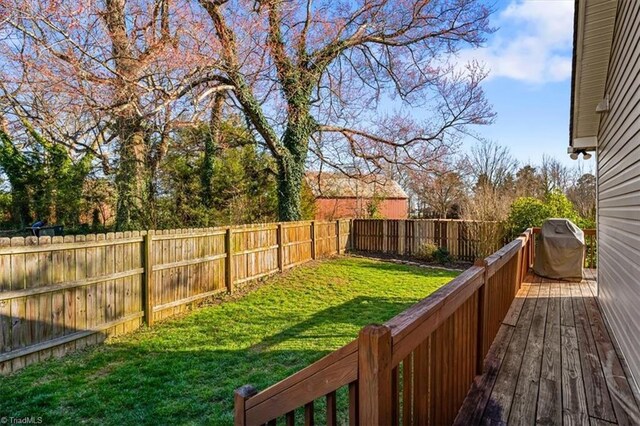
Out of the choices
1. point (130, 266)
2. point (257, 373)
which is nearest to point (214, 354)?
point (257, 373)

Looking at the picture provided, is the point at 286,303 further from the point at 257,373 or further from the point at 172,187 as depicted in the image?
the point at 172,187

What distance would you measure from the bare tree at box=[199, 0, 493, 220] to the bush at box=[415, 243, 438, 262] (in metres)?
3.17

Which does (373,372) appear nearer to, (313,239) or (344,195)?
(313,239)

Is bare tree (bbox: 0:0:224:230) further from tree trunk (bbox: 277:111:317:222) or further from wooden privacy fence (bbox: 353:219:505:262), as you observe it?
wooden privacy fence (bbox: 353:219:505:262)

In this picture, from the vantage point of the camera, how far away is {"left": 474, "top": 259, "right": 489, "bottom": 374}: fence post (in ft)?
9.14

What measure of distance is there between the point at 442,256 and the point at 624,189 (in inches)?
393

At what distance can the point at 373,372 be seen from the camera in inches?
47.4

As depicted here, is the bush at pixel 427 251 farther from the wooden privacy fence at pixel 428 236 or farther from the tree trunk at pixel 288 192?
the tree trunk at pixel 288 192

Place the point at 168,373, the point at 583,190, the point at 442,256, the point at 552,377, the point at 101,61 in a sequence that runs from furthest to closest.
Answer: the point at 583,190 → the point at 442,256 → the point at 101,61 → the point at 168,373 → the point at 552,377

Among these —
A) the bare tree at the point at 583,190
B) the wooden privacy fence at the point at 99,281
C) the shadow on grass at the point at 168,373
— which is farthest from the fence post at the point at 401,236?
the bare tree at the point at 583,190

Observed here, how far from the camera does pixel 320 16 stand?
10.8 meters

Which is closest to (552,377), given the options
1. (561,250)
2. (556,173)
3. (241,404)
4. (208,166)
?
(241,404)

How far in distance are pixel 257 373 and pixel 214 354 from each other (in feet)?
2.84

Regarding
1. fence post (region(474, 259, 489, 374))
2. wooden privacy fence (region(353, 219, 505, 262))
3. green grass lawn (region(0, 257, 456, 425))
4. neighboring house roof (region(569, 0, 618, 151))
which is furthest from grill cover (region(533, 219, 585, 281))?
fence post (region(474, 259, 489, 374))
